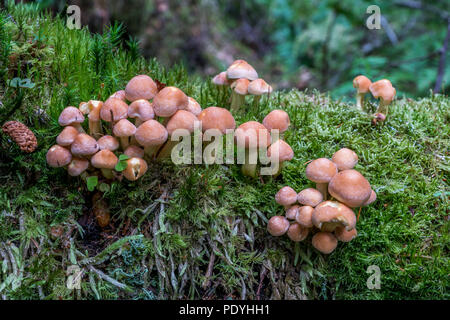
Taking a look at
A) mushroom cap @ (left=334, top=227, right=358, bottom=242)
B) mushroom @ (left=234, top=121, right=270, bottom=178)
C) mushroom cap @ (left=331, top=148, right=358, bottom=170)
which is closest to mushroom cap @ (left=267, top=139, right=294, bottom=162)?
mushroom @ (left=234, top=121, right=270, bottom=178)

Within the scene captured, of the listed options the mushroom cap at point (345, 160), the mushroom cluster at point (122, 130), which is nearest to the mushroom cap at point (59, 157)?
the mushroom cluster at point (122, 130)

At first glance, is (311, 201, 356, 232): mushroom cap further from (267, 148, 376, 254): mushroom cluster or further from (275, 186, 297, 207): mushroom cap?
(275, 186, 297, 207): mushroom cap

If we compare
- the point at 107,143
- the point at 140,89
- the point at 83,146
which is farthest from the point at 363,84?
the point at 83,146

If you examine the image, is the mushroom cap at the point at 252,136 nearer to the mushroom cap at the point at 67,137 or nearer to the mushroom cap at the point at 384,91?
the mushroom cap at the point at 67,137

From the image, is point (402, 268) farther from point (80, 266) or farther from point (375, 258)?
point (80, 266)

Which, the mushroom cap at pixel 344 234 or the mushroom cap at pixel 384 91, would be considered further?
the mushroom cap at pixel 384 91

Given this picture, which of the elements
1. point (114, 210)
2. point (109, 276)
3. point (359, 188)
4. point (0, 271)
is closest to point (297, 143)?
point (359, 188)

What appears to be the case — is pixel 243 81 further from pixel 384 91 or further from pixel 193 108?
pixel 384 91
